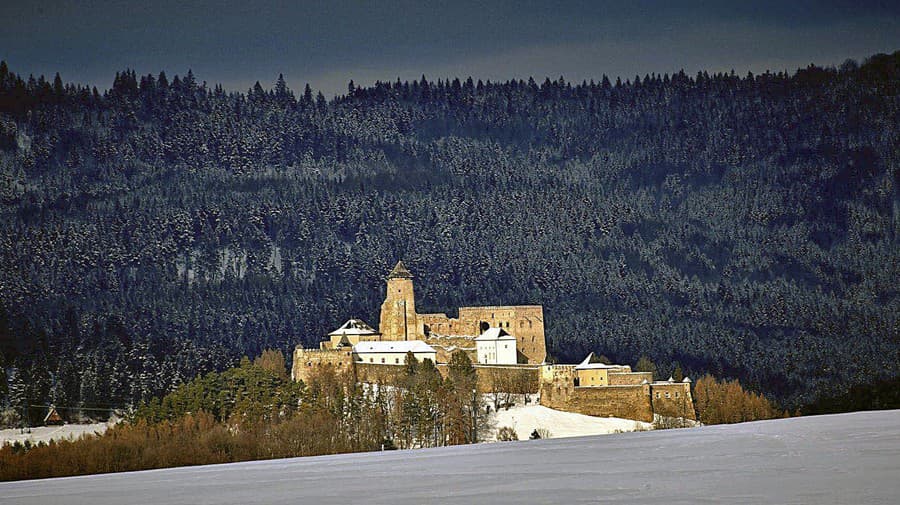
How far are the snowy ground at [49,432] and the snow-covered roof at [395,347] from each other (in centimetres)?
1264

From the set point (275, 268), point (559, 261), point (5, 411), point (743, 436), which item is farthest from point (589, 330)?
point (743, 436)

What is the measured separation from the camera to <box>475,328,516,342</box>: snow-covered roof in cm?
6278

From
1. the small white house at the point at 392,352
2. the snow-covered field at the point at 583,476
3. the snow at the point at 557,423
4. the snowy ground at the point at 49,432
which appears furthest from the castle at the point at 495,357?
the snow-covered field at the point at 583,476

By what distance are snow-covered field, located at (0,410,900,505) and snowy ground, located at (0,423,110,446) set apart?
40645 millimetres

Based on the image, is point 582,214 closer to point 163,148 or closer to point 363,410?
point 163,148

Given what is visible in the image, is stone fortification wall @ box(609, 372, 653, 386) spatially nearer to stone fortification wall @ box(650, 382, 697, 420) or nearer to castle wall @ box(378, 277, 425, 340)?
stone fortification wall @ box(650, 382, 697, 420)

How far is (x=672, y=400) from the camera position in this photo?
5653 centimetres

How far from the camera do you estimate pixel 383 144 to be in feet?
488

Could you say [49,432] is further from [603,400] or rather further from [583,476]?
[583,476]

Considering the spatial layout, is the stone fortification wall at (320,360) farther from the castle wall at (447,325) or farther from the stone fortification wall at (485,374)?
the castle wall at (447,325)

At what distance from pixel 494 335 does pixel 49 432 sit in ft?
70.5

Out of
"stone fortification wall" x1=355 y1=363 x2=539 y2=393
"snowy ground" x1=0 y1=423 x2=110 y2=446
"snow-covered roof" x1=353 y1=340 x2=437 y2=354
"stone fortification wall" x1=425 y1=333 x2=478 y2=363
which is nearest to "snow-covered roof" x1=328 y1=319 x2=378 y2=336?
"stone fortification wall" x1=425 y1=333 x2=478 y2=363

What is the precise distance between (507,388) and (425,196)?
72920 millimetres

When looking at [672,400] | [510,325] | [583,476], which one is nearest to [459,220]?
[510,325]
